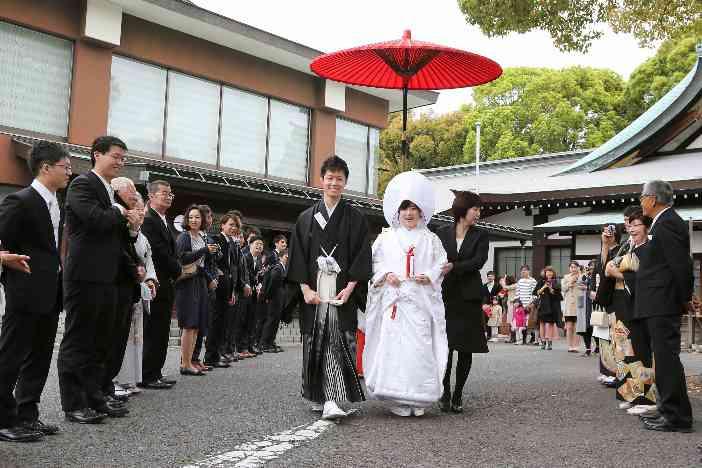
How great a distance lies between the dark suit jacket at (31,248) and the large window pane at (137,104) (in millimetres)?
11799

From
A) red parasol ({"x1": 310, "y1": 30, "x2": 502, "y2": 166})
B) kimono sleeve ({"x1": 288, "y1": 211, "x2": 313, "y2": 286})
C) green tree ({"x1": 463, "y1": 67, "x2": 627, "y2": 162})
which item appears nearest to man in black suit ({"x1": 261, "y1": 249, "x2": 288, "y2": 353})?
red parasol ({"x1": 310, "y1": 30, "x2": 502, "y2": 166})

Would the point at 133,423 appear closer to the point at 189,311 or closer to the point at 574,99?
the point at 189,311

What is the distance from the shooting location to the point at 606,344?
843cm

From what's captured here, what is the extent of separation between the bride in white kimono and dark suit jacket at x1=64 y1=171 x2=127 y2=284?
2.17 metres

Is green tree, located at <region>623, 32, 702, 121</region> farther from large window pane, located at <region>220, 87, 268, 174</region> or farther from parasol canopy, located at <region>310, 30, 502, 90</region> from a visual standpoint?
parasol canopy, located at <region>310, 30, 502, 90</region>

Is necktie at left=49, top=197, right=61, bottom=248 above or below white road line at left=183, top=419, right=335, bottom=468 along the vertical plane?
above

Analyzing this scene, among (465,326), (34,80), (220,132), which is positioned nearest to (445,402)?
(465,326)

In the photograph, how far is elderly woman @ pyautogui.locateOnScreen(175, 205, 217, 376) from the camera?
7805 millimetres

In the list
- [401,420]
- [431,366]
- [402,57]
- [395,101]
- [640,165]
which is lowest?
[401,420]

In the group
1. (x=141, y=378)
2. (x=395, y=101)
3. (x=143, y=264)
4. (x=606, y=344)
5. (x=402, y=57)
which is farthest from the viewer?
(x=395, y=101)

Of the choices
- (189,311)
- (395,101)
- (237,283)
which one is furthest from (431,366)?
(395,101)

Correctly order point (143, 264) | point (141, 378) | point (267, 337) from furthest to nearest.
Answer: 1. point (267, 337)
2. point (141, 378)
3. point (143, 264)

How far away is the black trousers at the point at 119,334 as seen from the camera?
577 cm

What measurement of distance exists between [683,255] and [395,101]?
693 inches
